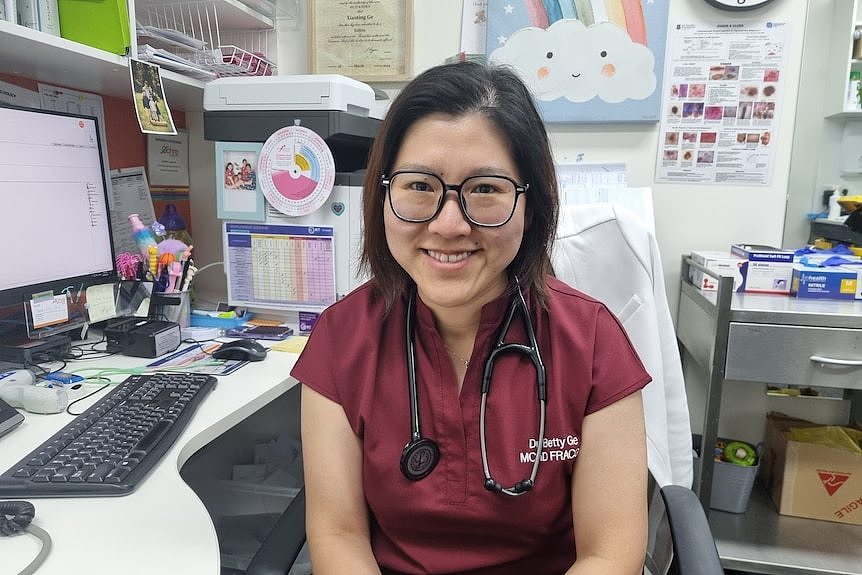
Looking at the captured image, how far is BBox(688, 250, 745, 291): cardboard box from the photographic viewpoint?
1.72 metres

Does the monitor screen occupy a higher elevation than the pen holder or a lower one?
higher

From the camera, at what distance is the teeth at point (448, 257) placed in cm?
87

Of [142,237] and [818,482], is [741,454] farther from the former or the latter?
[142,237]

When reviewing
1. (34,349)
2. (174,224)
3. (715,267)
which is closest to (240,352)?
(34,349)

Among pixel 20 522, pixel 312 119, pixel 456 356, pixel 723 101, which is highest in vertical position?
pixel 723 101

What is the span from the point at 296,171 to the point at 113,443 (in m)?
0.85

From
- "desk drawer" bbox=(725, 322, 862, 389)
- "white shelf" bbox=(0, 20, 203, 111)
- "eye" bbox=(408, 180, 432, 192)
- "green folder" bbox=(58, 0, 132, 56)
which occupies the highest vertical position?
"green folder" bbox=(58, 0, 132, 56)

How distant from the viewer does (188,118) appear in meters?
2.11

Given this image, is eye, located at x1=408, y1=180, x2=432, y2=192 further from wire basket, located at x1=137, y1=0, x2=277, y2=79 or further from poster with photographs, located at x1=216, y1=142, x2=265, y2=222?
wire basket, located at x1=137, y1=0, x2=277, y2=79

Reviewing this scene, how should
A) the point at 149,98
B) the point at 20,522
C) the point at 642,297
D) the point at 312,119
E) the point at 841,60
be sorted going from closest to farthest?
1. the point at 20,522
2. the point at 642,297
3. the point at 149,98
4. the point at 312,119
5. the point at 841,60

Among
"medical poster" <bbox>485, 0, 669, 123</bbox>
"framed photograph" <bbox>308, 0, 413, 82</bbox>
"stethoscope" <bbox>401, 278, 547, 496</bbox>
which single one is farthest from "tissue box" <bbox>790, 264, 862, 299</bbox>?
"framed photograph" <bbox>308, 0, 413, 82</bbox>

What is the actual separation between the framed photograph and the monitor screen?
0.92 m

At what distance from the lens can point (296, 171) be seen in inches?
60.2

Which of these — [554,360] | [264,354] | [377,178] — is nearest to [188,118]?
[264,354]
